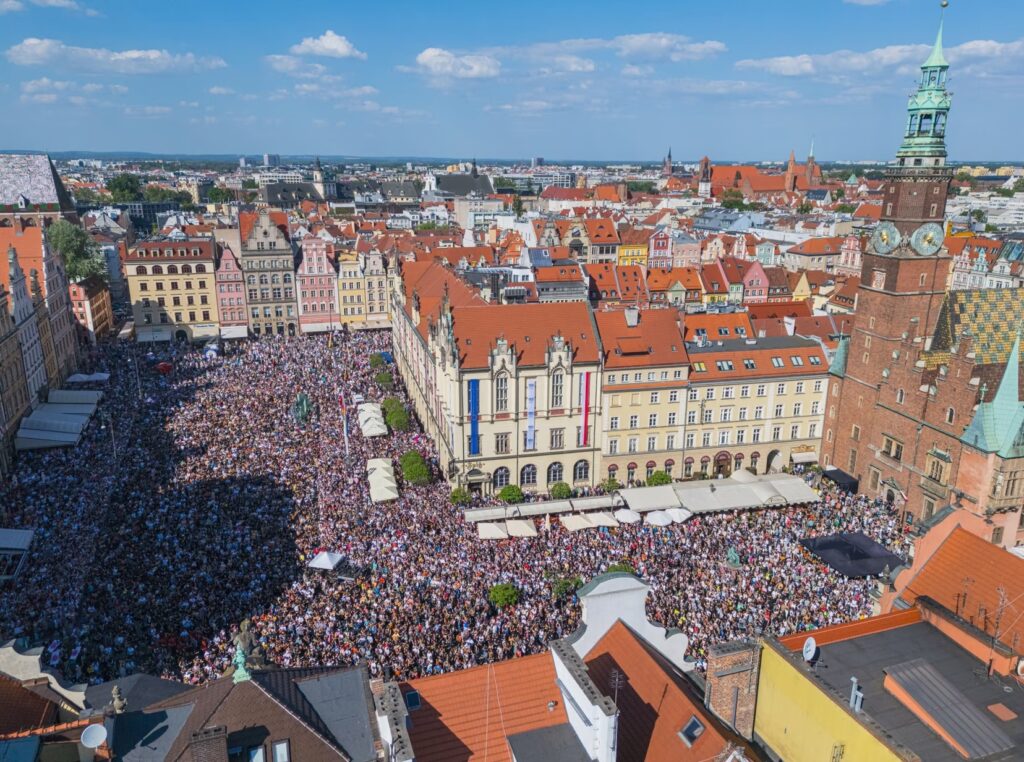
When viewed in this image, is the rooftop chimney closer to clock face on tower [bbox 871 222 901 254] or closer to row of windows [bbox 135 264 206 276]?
clock face on tower [bbox 871 222 901 254]

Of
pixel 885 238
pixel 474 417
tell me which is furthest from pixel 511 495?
pixel 885 238

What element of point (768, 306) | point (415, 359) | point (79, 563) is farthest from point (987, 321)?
point (79, 563)

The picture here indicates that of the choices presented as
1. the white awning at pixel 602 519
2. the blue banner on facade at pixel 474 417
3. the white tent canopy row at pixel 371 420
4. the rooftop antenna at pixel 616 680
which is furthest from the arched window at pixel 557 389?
the rooftop antenna at pixel 616 680

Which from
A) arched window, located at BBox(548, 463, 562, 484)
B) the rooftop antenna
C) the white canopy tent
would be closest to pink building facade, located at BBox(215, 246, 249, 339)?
arched window, located at BBox(548, 463, 562, 484)

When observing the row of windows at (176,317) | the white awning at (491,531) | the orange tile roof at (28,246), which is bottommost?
the white awning at (491,531)

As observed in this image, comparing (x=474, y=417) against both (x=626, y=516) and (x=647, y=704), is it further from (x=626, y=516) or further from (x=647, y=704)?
(x=647, y=704)

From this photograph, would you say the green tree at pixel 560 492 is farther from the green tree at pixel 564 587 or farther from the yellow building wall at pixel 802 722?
the yellow building wall at pixel 802 722

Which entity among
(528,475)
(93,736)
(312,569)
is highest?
(93,736)
